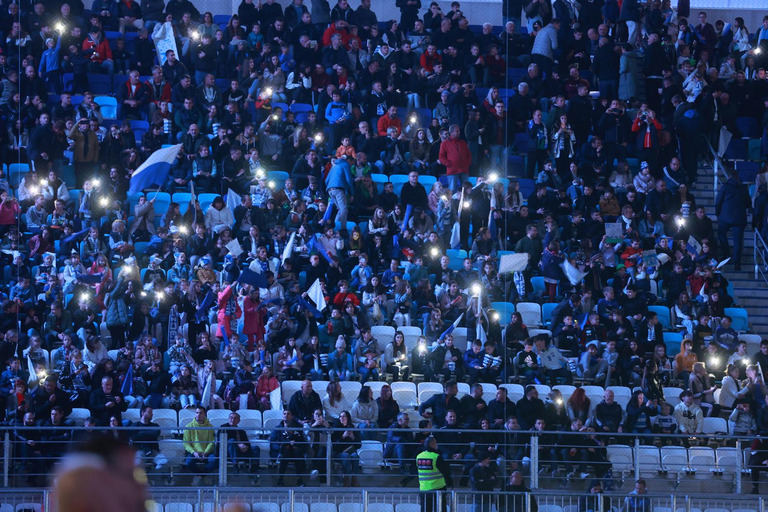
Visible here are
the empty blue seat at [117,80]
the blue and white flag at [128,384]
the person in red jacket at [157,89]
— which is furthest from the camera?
the empty blue seat at [117,80]

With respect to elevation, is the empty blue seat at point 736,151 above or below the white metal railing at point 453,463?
above

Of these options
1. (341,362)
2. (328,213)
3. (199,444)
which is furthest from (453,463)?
(328,213)

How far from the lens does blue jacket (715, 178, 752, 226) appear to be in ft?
66.5

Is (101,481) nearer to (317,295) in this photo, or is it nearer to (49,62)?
(317,295)

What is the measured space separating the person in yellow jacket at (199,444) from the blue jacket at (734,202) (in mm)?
9699

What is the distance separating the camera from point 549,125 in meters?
21.5

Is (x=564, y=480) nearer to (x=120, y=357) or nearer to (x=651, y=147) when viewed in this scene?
(x=120, y=357)

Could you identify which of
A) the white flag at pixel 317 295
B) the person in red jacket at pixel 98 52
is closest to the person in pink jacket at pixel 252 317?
the white flag at pixel 317 295

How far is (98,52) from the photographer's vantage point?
22.0 meters

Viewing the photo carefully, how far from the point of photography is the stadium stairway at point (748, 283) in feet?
64.3

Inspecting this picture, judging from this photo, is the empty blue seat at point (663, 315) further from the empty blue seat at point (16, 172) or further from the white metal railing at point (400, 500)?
the empty blue seat at point (16, 172)

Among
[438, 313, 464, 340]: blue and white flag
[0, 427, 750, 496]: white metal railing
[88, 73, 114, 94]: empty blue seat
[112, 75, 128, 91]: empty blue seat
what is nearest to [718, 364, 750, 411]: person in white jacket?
[0, 427, 750, 496]: white metal railing

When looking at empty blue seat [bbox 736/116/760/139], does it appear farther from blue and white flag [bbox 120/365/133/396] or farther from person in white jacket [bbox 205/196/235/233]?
blue and white flag [bbox 120/365/133/396]

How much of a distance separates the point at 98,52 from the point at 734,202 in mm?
10987
